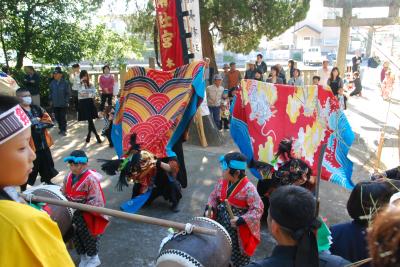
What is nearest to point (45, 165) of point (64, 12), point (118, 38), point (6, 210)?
point (6, 210)

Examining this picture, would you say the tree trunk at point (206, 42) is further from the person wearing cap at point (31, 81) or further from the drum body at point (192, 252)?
the drum body at point (192, 252)

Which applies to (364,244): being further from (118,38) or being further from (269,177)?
(118,38)

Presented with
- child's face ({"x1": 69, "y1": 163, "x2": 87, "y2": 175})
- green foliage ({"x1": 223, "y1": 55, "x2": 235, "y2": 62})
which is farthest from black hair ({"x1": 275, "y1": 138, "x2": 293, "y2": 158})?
green foliage ({"x1": 223, "y1": 55, "x2": 235, "y2": 62})

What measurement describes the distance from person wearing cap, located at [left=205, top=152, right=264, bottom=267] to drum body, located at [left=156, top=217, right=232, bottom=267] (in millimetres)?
694

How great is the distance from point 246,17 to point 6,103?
33.3ft

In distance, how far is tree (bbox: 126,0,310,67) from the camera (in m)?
10.5

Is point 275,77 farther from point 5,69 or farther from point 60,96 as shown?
point 5,69

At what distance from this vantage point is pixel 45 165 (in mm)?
A: 5578

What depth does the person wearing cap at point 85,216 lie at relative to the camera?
12.4 feet

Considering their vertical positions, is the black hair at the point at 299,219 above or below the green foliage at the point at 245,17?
below

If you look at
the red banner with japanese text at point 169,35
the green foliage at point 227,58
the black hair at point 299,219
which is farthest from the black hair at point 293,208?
the green foliage at point 227,58

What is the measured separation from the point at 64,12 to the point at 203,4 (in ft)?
13.9

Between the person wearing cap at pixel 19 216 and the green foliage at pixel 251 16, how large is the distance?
9541mm

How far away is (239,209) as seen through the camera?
361 cm
